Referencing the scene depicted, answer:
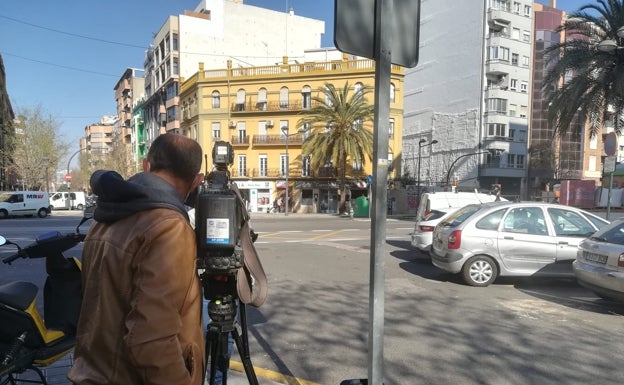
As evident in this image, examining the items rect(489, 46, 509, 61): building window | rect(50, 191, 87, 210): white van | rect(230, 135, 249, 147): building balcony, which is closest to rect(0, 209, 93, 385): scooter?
rect(230, 135, 249, 147): building balcony

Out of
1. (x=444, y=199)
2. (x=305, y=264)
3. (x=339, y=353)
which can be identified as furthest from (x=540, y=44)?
(x=339, y=353)

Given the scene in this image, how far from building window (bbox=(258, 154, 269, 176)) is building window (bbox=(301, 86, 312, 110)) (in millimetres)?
6525

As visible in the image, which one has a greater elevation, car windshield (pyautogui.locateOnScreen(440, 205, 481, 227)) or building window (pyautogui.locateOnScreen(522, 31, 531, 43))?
building window (pyautogui.locateOnScreen(522, 31, 531, 43))

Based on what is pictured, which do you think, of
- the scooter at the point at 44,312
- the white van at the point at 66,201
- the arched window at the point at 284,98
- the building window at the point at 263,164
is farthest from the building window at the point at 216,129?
the scooter at the point at 44,312

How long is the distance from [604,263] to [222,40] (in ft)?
178

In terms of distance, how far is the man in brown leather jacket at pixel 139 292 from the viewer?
146 cm

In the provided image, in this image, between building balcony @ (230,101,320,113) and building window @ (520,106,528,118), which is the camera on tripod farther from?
building window @ (520,106,528,118)

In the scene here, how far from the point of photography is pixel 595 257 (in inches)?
237

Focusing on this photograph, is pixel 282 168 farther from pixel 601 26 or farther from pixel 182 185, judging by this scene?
pixel 182 185

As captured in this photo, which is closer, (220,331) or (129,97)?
(220,331)

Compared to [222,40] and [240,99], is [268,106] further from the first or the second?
[222,40]

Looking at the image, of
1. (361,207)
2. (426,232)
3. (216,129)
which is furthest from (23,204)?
(426,232)

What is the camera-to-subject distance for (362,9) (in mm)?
2188

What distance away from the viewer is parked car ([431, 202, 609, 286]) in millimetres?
7508
